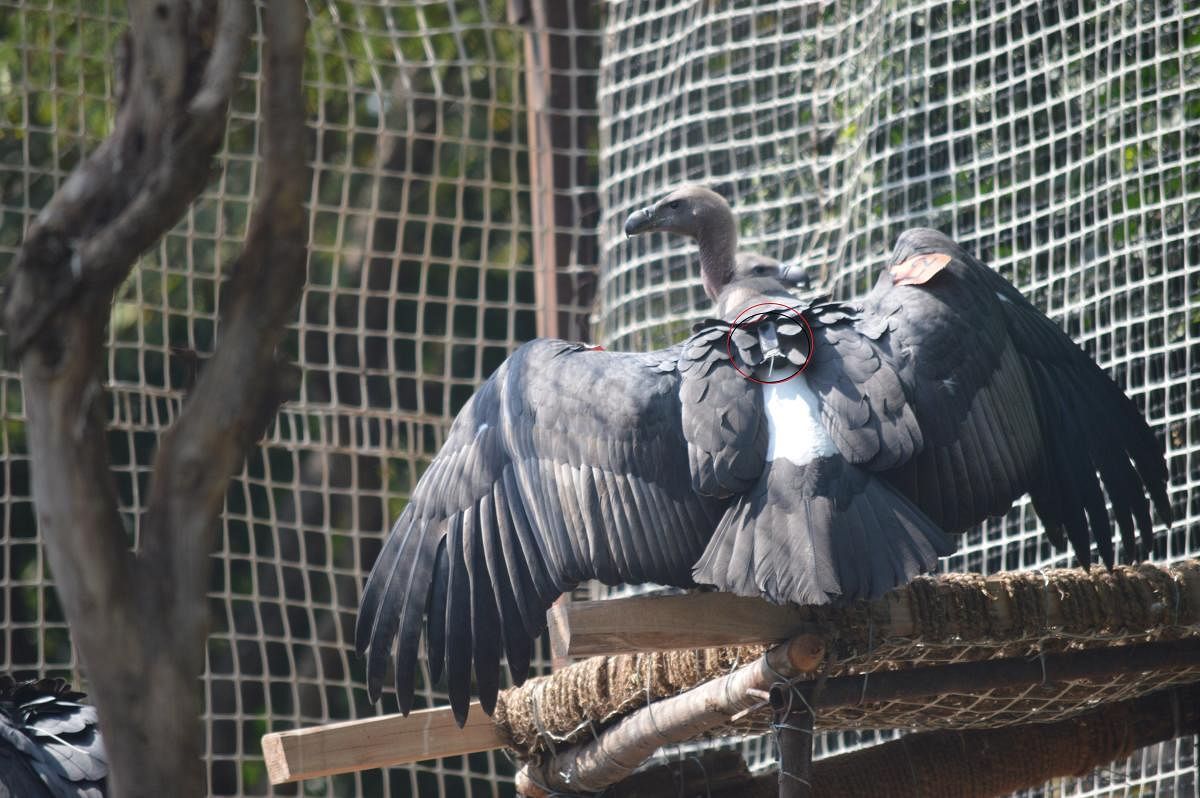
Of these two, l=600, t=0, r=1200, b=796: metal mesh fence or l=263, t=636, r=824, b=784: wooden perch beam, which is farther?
l=600, t=0, r=1200, b=796: metal mesh fence

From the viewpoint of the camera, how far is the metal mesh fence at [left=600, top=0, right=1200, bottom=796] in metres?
5.16

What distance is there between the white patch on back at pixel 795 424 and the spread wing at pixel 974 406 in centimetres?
3

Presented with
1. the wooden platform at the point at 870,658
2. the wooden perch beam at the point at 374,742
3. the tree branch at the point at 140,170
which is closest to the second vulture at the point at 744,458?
the wooden platform at the point at 870,658

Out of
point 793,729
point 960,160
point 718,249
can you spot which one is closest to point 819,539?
point 793,729

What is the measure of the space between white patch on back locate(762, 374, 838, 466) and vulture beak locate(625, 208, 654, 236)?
1545 mm

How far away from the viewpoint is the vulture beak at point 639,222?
5379mm

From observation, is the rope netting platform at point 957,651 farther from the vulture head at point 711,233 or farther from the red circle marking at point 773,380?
the vulture head at point 711,233

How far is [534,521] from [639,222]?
1.65 meters

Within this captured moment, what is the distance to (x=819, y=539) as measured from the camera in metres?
3.55

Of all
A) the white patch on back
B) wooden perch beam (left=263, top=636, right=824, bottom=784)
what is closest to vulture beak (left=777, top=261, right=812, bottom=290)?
the white patch on back

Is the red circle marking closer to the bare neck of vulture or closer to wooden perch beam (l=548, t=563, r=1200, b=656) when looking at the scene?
wooden perch beam (l=548, t=563, r=1200, b=656)

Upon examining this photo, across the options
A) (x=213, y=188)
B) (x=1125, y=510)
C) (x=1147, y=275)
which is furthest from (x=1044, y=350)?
(x=213, y=188)

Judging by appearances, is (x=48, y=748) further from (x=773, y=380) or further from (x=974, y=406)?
(x=974, y=406)

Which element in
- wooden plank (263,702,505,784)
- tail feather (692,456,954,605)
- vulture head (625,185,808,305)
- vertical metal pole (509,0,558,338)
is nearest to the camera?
tail feather (692,456,954,605)
